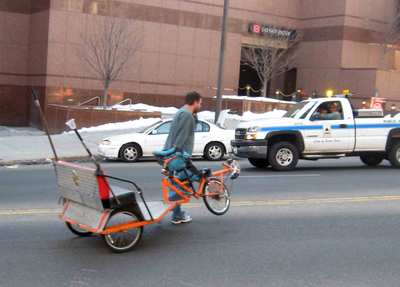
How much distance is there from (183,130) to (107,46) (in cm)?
2406

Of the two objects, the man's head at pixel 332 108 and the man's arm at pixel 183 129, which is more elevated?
the man's head at pixel 332 108

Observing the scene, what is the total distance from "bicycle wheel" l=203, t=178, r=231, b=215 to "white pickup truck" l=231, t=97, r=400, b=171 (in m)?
5.74

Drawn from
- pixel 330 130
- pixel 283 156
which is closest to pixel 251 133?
pixel 283 156

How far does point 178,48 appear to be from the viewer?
34656 millimetres

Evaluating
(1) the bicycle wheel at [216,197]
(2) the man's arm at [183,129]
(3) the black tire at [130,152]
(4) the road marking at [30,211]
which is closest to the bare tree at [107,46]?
(3) the black tire at [130,152]

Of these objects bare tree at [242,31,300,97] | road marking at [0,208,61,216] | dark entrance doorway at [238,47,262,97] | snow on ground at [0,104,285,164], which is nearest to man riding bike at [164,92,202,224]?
road marking at [0,208,61,216]

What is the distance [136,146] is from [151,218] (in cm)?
1036

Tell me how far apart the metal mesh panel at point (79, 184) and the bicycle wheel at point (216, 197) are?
85.7 inches

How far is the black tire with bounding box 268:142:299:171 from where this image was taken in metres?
14.3

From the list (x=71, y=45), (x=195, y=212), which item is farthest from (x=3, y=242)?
(x=71, y=45)

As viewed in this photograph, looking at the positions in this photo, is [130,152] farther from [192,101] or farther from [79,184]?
[79,184]

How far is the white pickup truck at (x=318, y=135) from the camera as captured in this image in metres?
14.3

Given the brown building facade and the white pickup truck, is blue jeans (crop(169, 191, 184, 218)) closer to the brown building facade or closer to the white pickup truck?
the white pickup truck

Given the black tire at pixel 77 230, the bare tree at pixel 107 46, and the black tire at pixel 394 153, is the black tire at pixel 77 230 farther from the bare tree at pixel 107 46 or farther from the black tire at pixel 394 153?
the bare tree at pixel 107 46
